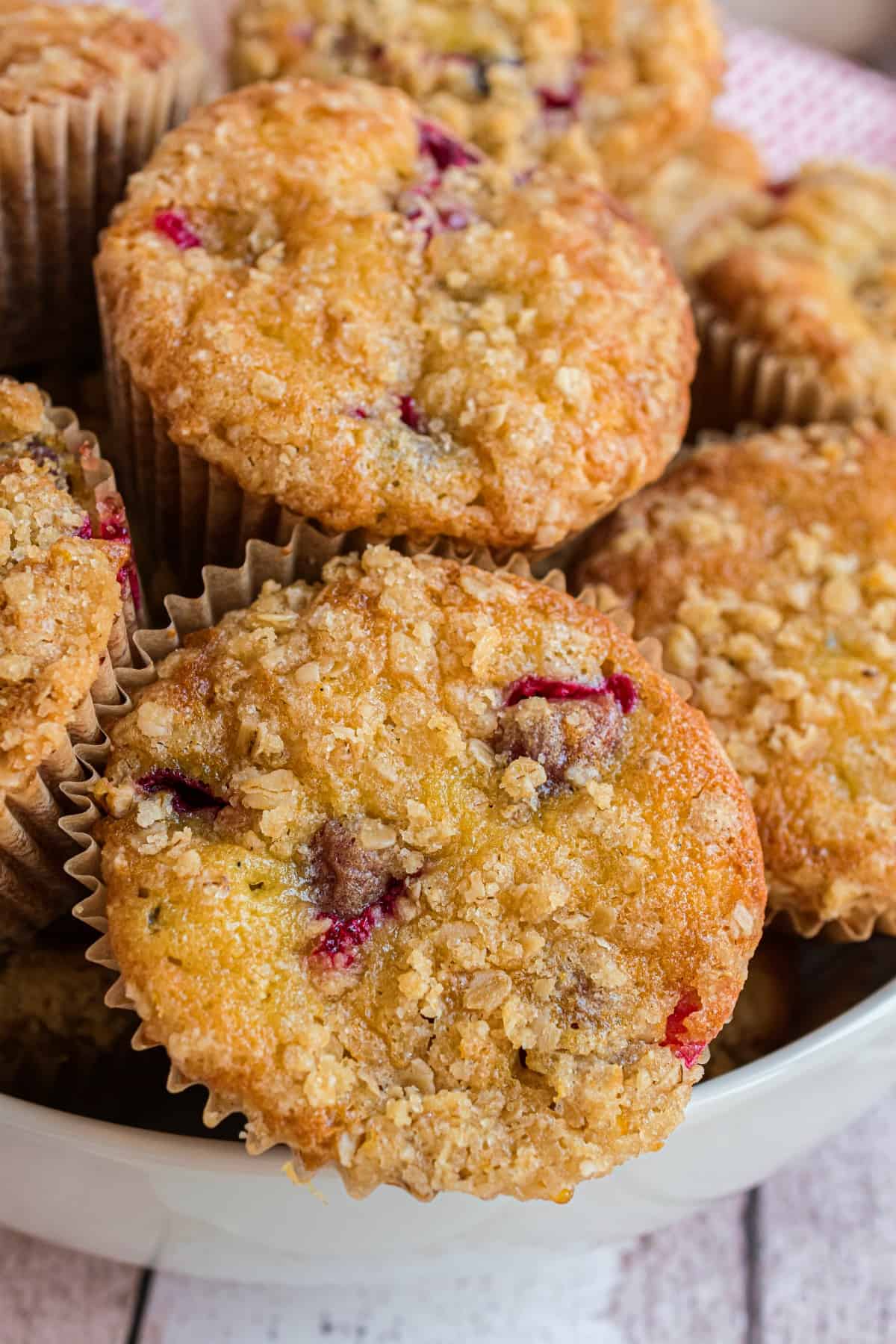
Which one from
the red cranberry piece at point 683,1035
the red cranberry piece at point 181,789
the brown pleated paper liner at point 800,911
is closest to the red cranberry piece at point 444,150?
the brown pleated paper liner at point 800,911

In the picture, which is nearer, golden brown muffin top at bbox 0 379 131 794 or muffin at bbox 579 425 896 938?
golden brown muffin top at bbox 0 379 131 794

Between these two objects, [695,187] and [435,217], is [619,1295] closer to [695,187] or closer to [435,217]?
[435,217]

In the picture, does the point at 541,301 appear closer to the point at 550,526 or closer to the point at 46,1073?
the point at 550,526

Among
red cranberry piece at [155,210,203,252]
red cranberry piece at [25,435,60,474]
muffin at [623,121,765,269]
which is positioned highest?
red cranberry piece at [155,210,203,252]

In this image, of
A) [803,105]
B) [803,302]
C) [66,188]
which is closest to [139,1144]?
[66,188]

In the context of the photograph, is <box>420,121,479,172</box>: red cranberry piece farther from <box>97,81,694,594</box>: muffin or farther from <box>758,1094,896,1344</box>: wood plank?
<box>758,1094,896,1344</box>: wood plank

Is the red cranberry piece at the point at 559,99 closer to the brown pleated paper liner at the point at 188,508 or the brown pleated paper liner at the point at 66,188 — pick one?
the brown pleated paper liner at the point at 66,188

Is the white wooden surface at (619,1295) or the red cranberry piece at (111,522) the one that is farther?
the white wooden surface at (619,1295)

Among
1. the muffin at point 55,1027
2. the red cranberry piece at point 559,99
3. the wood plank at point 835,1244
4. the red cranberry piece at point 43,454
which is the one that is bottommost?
the wood plank at point 835,1244

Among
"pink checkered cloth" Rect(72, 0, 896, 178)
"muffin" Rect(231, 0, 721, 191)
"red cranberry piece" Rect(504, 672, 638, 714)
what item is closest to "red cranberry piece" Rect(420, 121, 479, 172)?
"muffin" Rect(231, 0, 721, 191)
